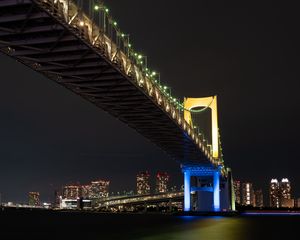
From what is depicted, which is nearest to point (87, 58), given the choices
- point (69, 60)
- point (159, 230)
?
point (69, 60)

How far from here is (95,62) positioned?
25906mm

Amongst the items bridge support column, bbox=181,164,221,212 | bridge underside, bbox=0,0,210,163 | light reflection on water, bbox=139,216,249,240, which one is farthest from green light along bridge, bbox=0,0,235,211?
bridge support column, bbox=181,164,221,212

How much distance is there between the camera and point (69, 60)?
25484mm

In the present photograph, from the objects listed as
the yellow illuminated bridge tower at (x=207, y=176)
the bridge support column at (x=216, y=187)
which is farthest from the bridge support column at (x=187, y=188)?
the bridge support column at (x=216, y=187)

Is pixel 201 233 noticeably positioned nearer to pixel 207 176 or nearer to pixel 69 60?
pixel 69 60

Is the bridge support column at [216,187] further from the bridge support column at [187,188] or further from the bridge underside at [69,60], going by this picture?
the bridge underside at [69,60]

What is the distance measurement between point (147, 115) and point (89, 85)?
10719mm

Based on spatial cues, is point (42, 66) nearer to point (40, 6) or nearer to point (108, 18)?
point (108, 18)

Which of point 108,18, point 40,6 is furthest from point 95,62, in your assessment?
point 40,6

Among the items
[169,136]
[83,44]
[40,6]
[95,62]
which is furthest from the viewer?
[169,136]

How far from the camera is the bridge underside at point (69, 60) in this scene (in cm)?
1980

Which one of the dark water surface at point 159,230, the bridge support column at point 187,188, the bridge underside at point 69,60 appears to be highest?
the bridge underside at point 69,60

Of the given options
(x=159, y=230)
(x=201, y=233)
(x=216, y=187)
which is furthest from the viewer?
(x=216, y=187)

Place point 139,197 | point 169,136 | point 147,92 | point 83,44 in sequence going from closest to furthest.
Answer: point 83,44
point 147,92
point 169,136
point 139,197
